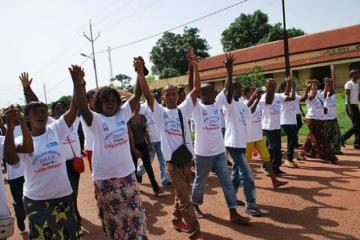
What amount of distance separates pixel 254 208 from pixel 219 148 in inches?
44.6

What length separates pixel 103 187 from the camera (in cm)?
425

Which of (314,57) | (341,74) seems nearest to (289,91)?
(341,74)

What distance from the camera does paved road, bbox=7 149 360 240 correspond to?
527 cm

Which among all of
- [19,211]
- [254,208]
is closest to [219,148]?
[254,208]

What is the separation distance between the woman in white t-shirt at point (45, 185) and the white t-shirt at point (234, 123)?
281 centimetres

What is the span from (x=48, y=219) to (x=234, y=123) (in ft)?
10.4

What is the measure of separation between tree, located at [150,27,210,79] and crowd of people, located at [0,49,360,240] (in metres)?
55.0

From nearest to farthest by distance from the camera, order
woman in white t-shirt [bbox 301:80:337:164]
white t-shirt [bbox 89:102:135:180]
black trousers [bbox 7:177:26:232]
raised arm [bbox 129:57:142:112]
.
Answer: white t-shirt [bbox 89:102:135:180], raised arm [bbox 129:57:142:112], black trousers [bbox 7:177:26:232], woman in white t-shirt [bbox 301:80:337:164]

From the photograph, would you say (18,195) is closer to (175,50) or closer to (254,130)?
(254,130)

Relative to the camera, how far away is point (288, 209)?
613cm

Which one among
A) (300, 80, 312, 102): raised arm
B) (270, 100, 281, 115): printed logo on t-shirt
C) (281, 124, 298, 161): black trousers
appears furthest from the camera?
(300, 80, 312, 102): raised arm

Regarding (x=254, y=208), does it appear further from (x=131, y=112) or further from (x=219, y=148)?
(x=131, y=112)

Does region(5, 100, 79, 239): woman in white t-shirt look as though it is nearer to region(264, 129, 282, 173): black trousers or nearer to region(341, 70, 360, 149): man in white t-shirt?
region(264, 129, 282, 173): black trousers

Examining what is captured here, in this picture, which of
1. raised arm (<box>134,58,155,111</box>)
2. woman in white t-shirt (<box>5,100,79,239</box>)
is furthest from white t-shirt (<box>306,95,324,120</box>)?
woman in white t-shirt (<box>5,100,79,239</box>)
